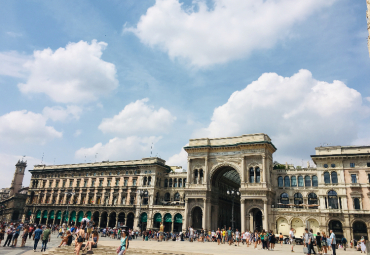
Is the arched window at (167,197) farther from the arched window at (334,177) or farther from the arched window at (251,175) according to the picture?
the arched window at (334,177)

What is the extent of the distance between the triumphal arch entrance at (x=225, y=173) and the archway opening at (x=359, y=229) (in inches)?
544

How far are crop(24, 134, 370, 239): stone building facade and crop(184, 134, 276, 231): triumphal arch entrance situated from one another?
0.18 meters

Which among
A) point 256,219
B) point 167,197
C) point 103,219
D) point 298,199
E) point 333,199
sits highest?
Result: point 167,197

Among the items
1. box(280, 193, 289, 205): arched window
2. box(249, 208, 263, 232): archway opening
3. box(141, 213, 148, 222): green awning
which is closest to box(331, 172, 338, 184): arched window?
box(280, 193, 289, 205): arched window

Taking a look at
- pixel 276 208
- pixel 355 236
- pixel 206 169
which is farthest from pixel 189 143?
pixel 355 236

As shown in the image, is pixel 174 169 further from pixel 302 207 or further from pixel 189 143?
pixel 302 207

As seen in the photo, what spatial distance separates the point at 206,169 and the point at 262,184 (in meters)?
11.6

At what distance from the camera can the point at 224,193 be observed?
68.9 metres

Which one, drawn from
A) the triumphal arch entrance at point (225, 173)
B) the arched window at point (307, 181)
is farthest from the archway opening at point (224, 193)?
the arched window at point (307, 181)

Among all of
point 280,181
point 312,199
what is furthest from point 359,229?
point 280,181

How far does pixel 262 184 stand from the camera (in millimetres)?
53438

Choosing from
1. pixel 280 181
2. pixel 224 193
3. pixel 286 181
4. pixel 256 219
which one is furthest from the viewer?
pixel 224 193

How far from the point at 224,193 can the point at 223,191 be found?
82 cm

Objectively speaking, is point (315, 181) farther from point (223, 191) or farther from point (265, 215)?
point (223, 191)
